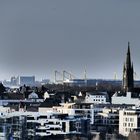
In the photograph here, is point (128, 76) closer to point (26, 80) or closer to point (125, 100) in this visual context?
point (125, 100)

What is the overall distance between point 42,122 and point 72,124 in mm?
1098

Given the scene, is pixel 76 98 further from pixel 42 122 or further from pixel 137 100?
pixel 42 122

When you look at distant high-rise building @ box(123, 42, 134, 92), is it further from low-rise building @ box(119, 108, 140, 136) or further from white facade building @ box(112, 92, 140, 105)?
low-rise building @ box(119, 108, 140, 136)

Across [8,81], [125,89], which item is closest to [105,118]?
[125,89]

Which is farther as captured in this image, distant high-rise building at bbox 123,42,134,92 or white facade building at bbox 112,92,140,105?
distant high-rise building at bbox 123,42,134,92

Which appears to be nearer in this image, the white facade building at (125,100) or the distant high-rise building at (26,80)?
the white facade building at (125,100)

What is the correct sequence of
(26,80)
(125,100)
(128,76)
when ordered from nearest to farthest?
(125,100)
(128,76)
(26,80)

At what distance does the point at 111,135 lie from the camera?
35.0m

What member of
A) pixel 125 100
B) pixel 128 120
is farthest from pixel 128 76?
pixel 128 120

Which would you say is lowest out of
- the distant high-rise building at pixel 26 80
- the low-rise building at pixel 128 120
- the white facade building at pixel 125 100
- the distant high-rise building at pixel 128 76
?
the low-rise building at pixel 128 120

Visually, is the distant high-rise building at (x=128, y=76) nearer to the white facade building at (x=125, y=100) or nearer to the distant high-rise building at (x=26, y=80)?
the white facade building at (x=125, y=100)

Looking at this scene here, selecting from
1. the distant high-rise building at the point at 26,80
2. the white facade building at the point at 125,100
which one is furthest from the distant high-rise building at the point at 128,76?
the distant high-rise building at the point at 26,80

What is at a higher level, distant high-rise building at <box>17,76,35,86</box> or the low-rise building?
distant high-rise building at <box>17,76,35,86</box>

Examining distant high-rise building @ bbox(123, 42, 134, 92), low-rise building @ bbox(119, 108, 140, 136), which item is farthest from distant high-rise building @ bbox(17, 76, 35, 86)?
low-rise building @ bbox(119, 108, 140, 136)
